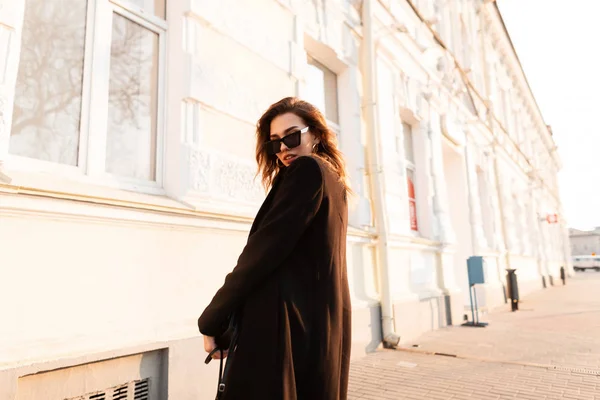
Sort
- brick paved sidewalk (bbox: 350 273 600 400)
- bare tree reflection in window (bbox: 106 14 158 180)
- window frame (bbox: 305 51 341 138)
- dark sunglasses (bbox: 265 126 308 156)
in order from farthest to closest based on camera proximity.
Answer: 1. window frame (bbox: 305 51 341 138)
2. brick paved sidewalk (bbox: 350 273 600 400)
3. bare tree reflection in window (bbox: 106 14 158 180)
4. dark sunglasses (bbox: 265 126 308 156)

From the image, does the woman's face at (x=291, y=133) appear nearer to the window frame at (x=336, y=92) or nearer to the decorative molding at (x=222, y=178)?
the decorative molding at (x=222, y=178)

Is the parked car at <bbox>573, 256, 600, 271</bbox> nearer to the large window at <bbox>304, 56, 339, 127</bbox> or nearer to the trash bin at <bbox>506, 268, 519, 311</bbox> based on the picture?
the trash bin at <bbox>506, 268, 519, 311</bbox>

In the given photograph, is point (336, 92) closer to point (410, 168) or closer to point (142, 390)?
point (410, 168)

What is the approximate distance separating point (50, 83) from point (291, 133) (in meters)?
1.83

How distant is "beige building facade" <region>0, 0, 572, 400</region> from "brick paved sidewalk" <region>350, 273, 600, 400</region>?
0.52 m

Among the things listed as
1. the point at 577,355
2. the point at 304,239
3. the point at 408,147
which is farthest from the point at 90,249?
the point at 408,147

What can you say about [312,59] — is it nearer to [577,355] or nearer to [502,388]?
[502,388]

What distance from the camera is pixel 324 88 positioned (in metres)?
5.97

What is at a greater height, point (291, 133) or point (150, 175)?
point (150, 175)

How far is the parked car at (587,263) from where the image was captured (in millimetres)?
43406

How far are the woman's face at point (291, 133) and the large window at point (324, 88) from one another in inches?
149

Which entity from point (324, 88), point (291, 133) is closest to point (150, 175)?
point (291, 133)

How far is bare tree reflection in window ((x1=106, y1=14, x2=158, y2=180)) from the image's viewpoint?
2.97 m

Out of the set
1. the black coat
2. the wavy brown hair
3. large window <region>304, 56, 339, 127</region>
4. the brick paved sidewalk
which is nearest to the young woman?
the black coat
